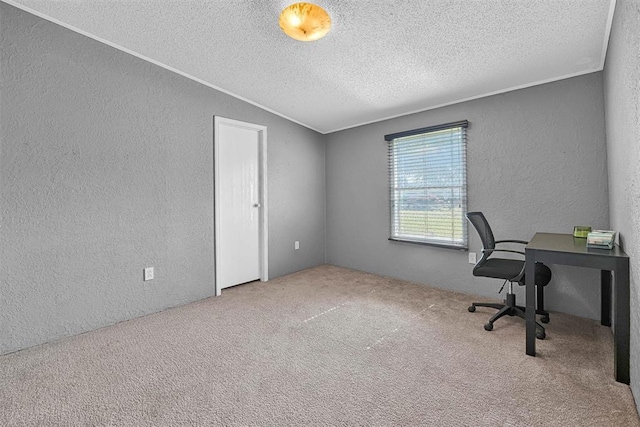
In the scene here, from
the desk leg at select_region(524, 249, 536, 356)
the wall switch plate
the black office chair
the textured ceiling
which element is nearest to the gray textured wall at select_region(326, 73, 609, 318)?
the wall switch plate

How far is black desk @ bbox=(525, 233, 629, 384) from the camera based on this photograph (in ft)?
5.46

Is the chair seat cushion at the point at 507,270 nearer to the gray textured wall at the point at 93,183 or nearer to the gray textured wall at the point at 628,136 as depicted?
the gray textured wall at the point at 628,136

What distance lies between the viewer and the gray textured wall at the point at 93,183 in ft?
7.18

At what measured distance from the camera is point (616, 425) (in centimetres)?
137

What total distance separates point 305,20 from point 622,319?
2594 millimetres

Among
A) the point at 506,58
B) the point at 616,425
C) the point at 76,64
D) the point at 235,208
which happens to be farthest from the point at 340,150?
the point at 616,425

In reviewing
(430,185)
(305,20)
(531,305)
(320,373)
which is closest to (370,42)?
(305,20)

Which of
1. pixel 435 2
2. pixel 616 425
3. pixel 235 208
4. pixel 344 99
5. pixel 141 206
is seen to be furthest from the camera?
pixel 235 208

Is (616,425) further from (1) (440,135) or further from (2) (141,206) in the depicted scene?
(2) (141,206)

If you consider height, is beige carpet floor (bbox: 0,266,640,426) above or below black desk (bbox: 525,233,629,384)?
below

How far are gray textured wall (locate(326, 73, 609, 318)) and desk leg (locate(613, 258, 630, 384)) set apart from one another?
1093 mm

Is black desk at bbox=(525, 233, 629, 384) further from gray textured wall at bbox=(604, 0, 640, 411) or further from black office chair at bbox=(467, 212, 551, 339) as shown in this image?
black office chair at bbox=(467, 212, 551, 339)

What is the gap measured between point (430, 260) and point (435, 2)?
263 cm

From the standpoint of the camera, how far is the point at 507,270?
241 cm
